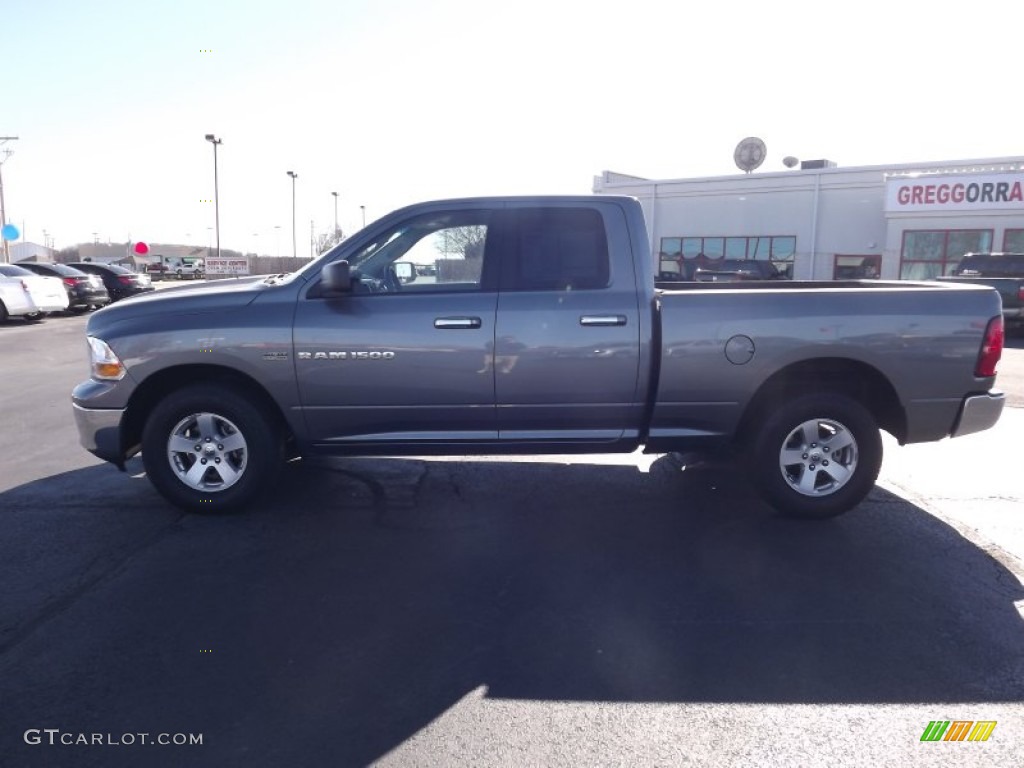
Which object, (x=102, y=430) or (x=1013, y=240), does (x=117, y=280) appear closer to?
(x=102, y=430)

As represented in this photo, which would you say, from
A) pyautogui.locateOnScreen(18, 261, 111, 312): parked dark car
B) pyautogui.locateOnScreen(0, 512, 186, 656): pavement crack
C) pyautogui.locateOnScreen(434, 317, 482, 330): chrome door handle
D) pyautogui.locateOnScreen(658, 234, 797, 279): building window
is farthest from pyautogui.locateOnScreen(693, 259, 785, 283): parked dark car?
pyautogui.locateOnScreen(0, 512, 186, 656): pavement crack

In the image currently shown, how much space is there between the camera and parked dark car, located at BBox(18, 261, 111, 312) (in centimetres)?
2069

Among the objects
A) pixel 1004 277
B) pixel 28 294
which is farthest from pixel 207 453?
pixel 1004 277

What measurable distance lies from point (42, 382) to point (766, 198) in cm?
2685

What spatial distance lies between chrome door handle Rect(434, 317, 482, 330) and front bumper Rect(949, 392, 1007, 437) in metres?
3.20

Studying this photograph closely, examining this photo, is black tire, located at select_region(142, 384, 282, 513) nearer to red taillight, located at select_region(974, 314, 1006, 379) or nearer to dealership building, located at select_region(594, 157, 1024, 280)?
red taillight, located at select_region(974, 314, 1006, 379)

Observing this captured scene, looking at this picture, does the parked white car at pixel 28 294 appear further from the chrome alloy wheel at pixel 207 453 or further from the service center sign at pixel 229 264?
the chrome alloy wheel at pixel 207 453

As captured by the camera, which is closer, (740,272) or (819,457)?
(819,457)

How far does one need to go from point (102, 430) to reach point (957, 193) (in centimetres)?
2817

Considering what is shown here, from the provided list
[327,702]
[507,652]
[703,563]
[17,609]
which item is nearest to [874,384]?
[703,563]

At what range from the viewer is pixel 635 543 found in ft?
15.6

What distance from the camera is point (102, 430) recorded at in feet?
16.6

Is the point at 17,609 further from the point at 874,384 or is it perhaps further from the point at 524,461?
the point at 874,384

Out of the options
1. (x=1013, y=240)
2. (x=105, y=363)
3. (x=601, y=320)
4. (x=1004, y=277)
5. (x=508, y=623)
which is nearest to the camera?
(x=508, y=623)
